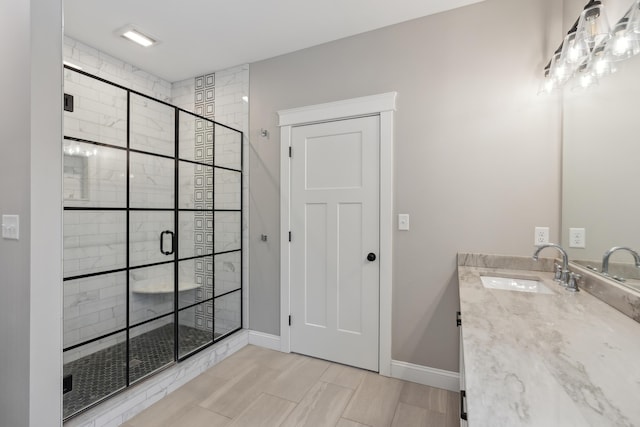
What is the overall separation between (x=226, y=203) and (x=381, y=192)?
1.51m

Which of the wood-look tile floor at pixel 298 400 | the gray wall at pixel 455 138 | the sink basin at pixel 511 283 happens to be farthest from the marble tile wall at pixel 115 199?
the sink basin at pixel 511 283

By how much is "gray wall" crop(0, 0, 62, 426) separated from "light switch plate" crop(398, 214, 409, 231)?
2.10m

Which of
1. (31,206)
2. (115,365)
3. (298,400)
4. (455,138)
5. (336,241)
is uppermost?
(455,138)

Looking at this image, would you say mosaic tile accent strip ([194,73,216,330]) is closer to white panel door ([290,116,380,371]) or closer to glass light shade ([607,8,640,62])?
white panel door ([290,116,380,371])

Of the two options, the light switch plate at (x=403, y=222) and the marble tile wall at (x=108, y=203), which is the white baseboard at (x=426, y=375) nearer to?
the light switch plate at (x=403, y=222)

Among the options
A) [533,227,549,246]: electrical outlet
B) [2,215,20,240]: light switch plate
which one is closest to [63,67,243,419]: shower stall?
[2,215,20,240]: light switch plate

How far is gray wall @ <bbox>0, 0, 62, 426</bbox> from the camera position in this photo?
52.3 inches

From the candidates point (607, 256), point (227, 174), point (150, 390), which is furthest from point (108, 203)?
point (607, 256)

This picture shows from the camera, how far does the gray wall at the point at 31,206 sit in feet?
4.36

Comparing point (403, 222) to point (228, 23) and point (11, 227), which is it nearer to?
point (228, 23)

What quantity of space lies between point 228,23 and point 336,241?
1.96 metres

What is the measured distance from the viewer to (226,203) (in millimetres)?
2814

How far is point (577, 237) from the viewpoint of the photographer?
1.67 m

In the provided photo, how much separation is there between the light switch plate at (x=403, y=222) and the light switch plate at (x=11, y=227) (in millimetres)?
2263
